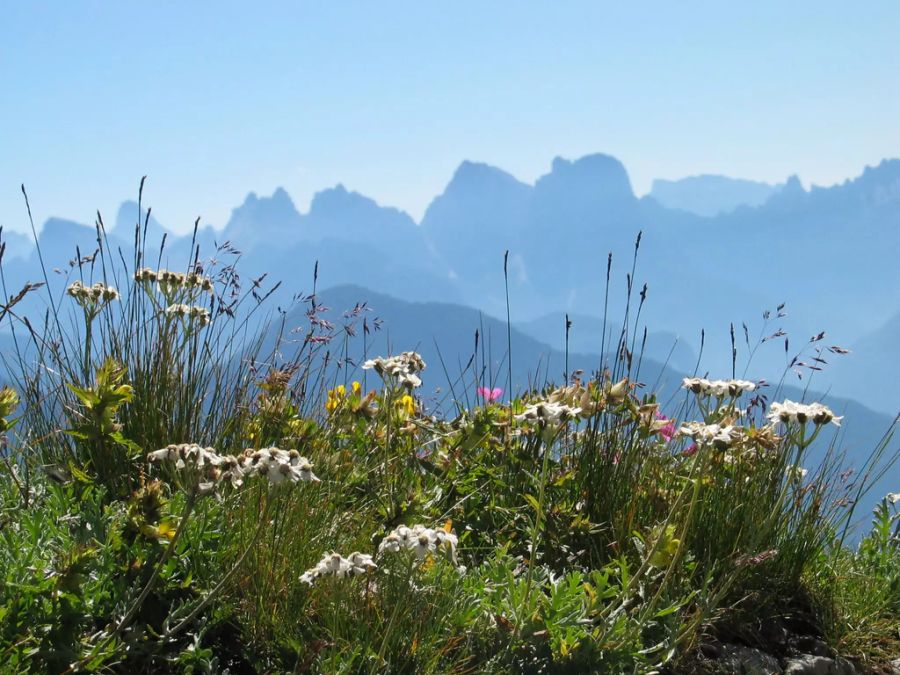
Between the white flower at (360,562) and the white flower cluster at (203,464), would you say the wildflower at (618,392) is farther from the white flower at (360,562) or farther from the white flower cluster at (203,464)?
the white flower cluster at (203,464)

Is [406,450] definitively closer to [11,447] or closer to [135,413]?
[135,413]

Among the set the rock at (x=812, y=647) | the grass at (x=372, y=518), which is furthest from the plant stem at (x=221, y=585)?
the rock at (x=812, y=647)

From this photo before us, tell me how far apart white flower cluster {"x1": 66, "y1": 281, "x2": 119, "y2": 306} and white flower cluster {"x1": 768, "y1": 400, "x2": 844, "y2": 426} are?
251cm

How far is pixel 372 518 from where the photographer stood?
9.42 feet

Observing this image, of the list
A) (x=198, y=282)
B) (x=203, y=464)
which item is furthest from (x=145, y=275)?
(x=203, y=464)

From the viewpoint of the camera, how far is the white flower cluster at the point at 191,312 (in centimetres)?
325

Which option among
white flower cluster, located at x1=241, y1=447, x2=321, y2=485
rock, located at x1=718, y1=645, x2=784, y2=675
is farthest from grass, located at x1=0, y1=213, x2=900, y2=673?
rock, located at x1=718, y1=645, x2=784, y2=675

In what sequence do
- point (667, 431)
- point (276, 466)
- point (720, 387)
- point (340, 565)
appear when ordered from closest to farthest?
point (276, 466), point (340, 565), point (720, 387), point (667, 431)

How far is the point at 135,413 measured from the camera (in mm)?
3084

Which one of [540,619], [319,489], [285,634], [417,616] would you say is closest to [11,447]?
[319,489]

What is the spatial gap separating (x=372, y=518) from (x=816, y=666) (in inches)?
63.5

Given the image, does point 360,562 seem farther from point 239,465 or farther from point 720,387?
point 720,387

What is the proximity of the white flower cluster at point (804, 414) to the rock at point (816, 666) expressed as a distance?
956mm

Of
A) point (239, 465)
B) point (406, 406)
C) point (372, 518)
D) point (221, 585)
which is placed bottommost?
point (372, 518)
